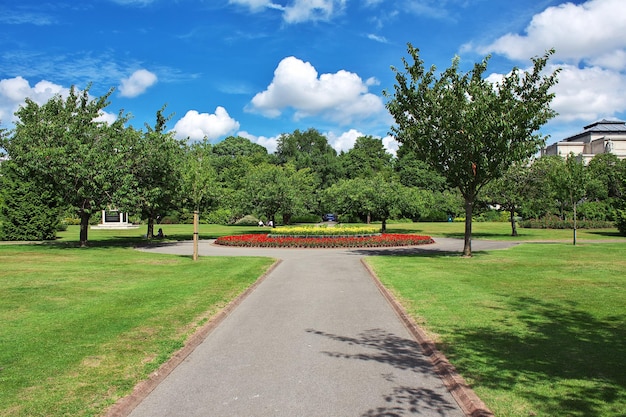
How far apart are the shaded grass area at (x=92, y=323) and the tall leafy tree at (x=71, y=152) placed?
7.06 meters

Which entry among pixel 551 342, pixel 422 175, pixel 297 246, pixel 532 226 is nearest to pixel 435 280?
pixel 551 342

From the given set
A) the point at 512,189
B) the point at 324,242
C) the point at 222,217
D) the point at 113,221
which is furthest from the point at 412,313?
the point at 222,217

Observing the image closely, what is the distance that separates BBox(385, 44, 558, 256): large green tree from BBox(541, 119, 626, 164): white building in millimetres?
75244

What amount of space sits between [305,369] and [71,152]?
22562 mm

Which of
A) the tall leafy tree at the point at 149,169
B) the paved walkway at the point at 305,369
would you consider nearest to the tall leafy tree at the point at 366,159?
the tall leafy tree at the point at 149,169

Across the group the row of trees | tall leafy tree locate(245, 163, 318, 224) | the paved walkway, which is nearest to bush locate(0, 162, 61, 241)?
the row of trees

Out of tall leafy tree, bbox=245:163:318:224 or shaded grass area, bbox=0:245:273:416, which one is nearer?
shaded grass area, bbox=0:245:273:416

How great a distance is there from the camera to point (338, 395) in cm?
524

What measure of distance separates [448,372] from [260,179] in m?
38.2

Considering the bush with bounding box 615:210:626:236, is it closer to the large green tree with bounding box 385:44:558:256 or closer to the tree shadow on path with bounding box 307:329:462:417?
the large green tree with bounding box 385:44:558:256

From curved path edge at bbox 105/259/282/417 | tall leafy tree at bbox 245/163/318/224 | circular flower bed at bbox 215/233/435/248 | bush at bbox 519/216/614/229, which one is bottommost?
curved path edge at bbox 105/259/282/417

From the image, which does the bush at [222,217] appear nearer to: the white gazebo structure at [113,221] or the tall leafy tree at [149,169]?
the white gazebo structure at [113,221]

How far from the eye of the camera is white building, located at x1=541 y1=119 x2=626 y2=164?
8394 cm

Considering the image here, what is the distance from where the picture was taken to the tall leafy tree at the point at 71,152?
23406 mm
